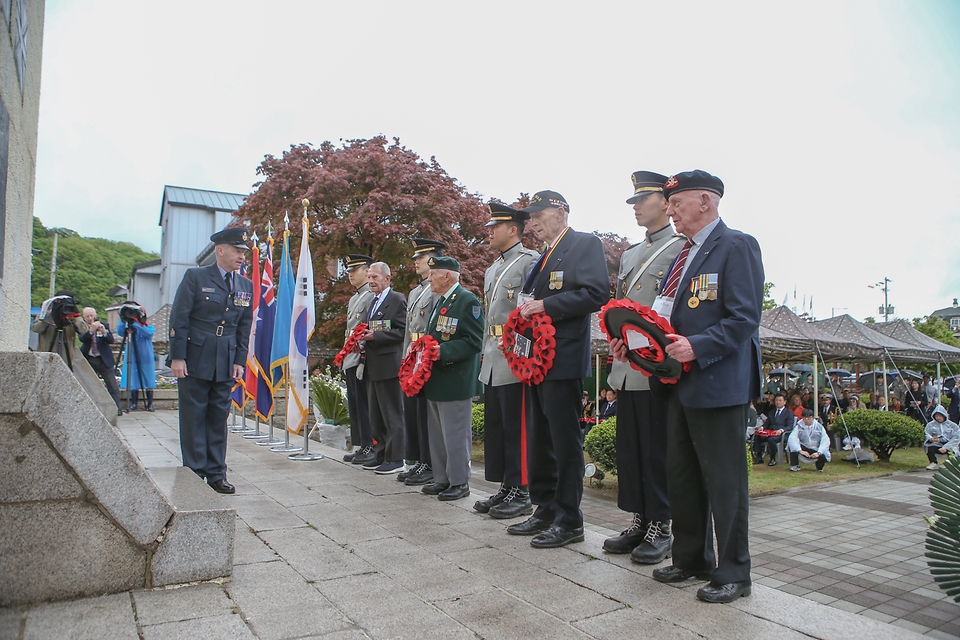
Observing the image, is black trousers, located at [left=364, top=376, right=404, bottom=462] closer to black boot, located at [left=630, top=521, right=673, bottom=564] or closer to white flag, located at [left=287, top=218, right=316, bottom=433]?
white flag, located at [left=287, top=218, right=316, bottom=433]

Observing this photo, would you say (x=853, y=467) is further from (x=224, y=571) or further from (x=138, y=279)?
(x=138, y=279)

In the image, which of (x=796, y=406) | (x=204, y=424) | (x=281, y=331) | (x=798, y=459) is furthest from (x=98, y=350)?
(x=796, y=406)

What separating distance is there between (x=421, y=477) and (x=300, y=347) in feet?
9.07

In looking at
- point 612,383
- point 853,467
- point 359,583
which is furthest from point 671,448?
point 853,467

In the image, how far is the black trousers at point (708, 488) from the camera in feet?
9.75

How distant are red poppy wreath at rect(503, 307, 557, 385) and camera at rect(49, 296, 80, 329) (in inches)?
288

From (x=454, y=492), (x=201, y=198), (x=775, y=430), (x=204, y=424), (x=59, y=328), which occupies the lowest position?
(x=775, y=430)

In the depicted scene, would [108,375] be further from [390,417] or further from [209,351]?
[209,351]

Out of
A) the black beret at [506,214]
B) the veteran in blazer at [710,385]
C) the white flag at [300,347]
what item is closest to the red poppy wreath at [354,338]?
the white flag at [300,347]

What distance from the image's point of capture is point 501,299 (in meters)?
4.75

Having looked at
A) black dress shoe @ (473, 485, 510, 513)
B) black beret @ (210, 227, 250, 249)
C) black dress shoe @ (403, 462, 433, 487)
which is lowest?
black dress shoe @ (403, 462, 433, 487)

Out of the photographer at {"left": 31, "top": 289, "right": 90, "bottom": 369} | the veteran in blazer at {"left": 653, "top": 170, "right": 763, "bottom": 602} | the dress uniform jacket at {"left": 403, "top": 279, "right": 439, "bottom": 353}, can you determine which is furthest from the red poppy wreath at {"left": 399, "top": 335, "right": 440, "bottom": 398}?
the photographer at {"left": 31, "top": 289, "right": 90, "bottom": 369}

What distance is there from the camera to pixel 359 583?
3121 millimetres

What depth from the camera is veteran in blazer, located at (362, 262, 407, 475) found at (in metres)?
6.54
